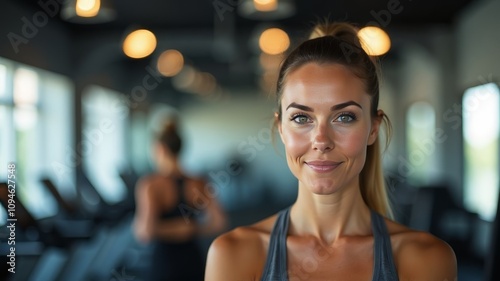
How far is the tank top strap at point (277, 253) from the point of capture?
150 centimetres

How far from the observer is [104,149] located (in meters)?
13.1

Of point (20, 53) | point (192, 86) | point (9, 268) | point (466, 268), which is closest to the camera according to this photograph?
point (9, 268)

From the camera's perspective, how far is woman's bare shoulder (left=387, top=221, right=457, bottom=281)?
1.48 meters

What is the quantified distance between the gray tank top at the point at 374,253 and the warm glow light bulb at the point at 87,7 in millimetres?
2754

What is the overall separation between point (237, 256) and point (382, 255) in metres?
0.34

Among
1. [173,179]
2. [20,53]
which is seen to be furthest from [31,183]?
[173,179]

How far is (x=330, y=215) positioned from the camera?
1.60m

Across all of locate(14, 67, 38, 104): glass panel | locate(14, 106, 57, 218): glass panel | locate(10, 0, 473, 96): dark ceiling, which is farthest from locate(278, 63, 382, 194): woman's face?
locate(10, 0, 473, 96): dark ceiling

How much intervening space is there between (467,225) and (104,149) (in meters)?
8.16

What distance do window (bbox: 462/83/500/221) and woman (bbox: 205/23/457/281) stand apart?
4.30 metres

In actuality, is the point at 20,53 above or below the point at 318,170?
above

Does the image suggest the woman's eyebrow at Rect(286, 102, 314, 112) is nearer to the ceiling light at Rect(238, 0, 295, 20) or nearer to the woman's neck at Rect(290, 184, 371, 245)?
the woman's neck at Rect(290, 184, 371, 245)

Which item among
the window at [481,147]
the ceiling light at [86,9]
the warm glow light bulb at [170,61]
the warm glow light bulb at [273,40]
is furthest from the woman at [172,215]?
the warm glow light bulb at [170,61]

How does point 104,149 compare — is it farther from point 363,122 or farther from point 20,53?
point 363,122
